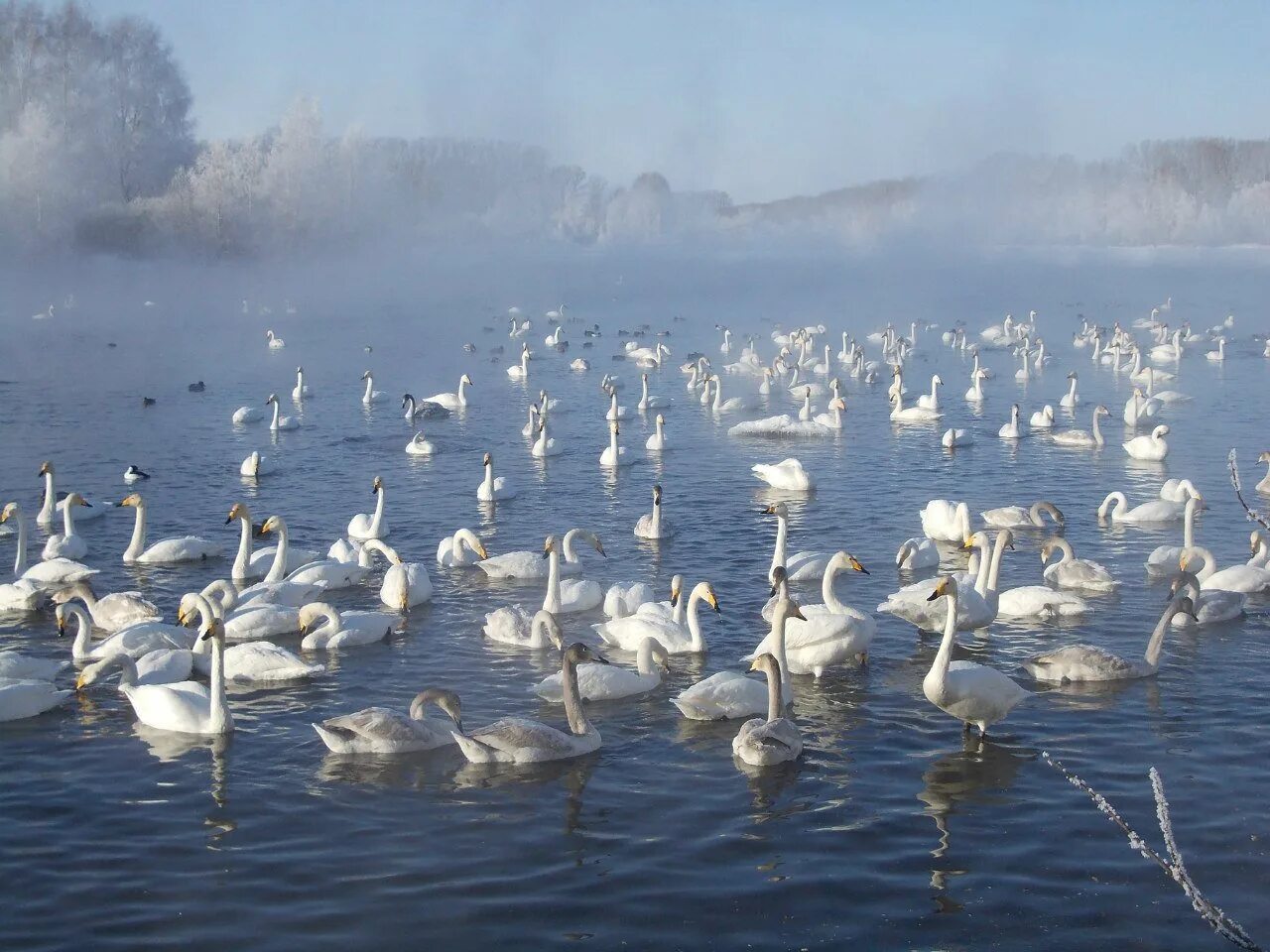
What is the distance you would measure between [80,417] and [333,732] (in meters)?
22.6

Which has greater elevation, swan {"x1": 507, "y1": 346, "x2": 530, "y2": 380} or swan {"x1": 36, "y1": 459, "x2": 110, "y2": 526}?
swan {"x1": 507, "y1": 346, "x2": 530, "y2": 380}

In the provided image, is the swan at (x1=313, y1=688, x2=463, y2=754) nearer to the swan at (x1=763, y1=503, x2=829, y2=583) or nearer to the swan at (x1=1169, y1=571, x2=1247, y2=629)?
the swan at (x1=763, y1=503, x2=829, y2=583)

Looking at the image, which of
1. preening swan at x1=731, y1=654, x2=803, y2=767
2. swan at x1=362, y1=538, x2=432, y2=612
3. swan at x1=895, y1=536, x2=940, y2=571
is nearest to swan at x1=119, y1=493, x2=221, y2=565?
swan at x1=362, y1=538, x2=432, y2=612

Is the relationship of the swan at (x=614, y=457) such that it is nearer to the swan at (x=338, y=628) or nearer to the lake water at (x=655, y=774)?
the lake water at (x=655, y=774)

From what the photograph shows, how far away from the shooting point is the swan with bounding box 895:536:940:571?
16812 millimetres

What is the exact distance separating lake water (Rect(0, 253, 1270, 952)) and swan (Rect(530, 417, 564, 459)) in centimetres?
21

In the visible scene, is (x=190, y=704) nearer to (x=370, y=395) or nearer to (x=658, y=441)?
(x=658, y=441)

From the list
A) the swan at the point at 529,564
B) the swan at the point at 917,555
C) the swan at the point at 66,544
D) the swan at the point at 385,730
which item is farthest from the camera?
the swan at the point at 66,544

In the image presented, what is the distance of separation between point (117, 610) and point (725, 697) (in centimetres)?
658

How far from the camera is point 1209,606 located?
1428cm

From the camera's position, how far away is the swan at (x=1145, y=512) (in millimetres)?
19344

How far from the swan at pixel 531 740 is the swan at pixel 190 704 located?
6.72 feet

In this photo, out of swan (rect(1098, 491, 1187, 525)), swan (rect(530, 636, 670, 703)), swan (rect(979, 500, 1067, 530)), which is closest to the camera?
swan (rect(530, 636, 670, 703))

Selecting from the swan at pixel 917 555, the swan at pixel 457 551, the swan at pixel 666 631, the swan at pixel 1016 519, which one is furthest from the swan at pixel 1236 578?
the swan at pixel 457 551
